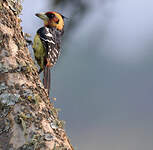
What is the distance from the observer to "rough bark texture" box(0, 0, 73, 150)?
5.62 feet

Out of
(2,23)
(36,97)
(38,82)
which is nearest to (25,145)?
(36,97)

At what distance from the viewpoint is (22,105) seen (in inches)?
72.1

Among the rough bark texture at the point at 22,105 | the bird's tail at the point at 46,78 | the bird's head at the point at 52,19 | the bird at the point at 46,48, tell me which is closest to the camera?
the rough bark texture at the point at 22,105

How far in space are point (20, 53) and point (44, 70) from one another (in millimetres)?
1524

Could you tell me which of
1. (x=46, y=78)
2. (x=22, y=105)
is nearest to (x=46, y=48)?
(x=46, y=78)

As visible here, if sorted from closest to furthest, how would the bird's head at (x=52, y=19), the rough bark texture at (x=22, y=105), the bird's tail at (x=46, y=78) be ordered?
the rough bark texture at (x=22, y=105) < the bird's tail at (x=46, y=78) < the bird's head at (x=52, y=19)

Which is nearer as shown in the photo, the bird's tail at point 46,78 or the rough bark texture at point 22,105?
the rough bark texture at point 22,105

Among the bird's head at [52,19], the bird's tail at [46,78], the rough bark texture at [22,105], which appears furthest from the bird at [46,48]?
the rough bark texture at [22,105]

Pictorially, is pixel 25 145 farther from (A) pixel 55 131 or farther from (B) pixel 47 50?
(B) pixel 47 50

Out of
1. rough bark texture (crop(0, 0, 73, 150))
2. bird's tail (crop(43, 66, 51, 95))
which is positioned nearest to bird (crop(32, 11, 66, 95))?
bird's tail (crop(43, 66, 51, 95))

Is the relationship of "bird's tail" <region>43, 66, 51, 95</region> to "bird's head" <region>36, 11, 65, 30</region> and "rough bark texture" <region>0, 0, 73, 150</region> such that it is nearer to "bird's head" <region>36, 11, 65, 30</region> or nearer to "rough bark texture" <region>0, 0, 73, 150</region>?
"bird's head" <region>36, 11, 65, 30</region>

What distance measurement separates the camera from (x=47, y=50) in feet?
12.2

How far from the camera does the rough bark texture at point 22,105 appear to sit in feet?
5.62

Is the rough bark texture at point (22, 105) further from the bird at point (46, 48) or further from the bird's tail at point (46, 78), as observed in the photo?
the bird at point (46, 48)
